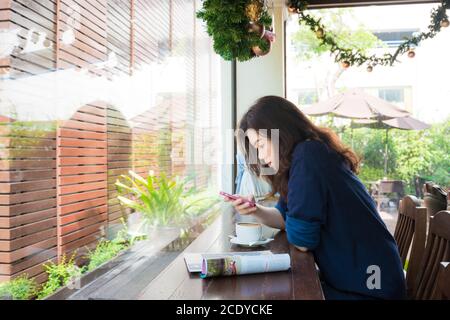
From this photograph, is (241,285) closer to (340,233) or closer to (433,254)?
(340,233)

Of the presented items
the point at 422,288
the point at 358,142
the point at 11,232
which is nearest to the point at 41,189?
the point at 11,232

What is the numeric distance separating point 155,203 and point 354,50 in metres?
2.84

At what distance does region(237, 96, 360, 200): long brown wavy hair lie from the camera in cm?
133

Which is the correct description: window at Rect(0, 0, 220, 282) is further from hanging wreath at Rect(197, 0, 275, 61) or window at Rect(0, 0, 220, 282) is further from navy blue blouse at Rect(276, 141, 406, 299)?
navy blue blouse at Rect(276, 141, 406, 299)

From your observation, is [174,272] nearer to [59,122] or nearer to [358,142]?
[59,122]

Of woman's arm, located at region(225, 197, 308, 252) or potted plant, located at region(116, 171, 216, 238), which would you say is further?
woman's arm, located at region(225, 197, 308, 252)

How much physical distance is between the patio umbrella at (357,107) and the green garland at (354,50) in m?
0.27

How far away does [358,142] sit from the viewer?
372 cm

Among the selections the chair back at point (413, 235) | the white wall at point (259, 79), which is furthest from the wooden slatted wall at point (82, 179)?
the white wall at point (259, 79)

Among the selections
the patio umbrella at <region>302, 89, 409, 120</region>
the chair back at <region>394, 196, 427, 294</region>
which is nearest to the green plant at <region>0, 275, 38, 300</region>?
the chair back at <region>394, 196, 427, 294</region>

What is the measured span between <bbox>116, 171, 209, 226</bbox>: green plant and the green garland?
7.25 feet
